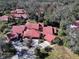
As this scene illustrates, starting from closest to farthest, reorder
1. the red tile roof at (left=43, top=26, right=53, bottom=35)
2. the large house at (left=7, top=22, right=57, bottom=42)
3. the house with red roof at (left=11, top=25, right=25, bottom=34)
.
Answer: the large house at (left=7, top=22, right=57, bottom=42) → the house with red roof at (left=11, top=25, right=25, bottom=34) → the red tile roof at (left=43, top=26, right=53, bottom=35)

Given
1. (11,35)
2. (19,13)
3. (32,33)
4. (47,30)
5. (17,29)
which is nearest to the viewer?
(11,35)

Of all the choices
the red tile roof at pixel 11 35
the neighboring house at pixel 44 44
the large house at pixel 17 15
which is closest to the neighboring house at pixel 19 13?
the large house at pixel 17 15

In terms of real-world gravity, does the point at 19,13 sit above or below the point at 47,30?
above

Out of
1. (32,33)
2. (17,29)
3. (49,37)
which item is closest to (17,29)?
(17,29)

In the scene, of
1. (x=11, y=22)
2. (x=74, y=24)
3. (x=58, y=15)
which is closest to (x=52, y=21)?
(x=58, y=15)

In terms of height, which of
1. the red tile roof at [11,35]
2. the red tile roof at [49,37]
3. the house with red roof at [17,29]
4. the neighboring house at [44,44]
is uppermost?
the house with red roof at [17,29]

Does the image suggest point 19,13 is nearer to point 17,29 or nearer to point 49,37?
point 17,29

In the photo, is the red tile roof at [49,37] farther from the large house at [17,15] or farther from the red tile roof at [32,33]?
the large house at [17,15]

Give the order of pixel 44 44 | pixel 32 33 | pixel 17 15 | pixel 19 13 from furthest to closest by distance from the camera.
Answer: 1. pixel 19 13
2. pixel 17 15
3. pixel 32 33
4. pixel 44 44

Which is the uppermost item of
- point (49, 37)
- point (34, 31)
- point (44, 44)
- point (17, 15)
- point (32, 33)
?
point (17, 15)

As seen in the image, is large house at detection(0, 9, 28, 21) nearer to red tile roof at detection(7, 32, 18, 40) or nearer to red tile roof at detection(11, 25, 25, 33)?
red tile roof at detection(11, 25, 25, 33)

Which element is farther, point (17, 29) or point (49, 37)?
point (17, 29)

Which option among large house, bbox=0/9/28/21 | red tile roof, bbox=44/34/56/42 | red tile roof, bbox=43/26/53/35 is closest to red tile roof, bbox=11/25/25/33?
red tile roof, bbox=43/26/53/35
